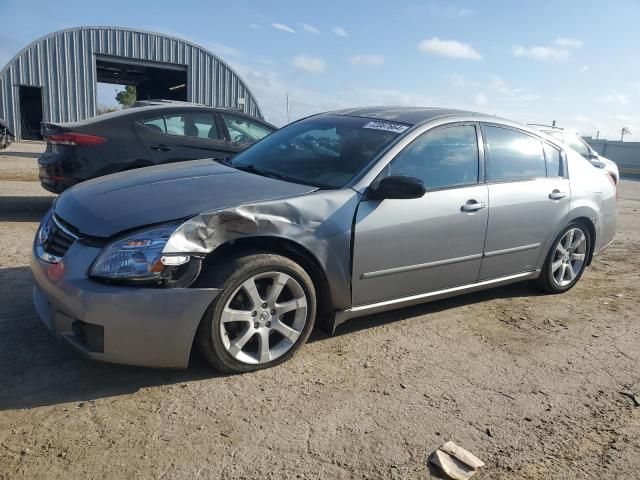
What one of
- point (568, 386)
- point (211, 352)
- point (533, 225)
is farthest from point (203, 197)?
point (533, 225)

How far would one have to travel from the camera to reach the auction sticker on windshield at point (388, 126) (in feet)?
12.4

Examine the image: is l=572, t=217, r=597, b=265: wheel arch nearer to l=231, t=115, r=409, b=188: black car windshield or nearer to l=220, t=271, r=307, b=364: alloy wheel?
l=231, t=115, r=409, b=188: black car windshield

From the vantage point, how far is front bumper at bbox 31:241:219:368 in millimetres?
2619

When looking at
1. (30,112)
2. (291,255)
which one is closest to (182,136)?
(291,255)

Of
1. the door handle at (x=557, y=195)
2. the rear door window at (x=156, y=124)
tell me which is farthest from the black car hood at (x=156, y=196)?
the rear door window at (x=156, y=124)

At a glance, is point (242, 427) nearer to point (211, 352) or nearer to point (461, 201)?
point (211, 352)

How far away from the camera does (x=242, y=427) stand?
8.37 feet

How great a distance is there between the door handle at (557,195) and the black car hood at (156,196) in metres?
2.27

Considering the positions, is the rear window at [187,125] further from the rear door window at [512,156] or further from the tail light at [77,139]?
the rear door window at [512,156]

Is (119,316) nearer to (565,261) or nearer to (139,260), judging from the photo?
(139,260)

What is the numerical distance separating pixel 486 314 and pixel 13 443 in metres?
3.36

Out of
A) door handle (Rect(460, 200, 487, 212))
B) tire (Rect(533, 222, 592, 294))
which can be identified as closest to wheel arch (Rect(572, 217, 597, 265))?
tire (Rect(533, 222, 592, 294))

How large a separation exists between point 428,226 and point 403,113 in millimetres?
1052

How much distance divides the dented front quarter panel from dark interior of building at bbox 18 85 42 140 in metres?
26.3
